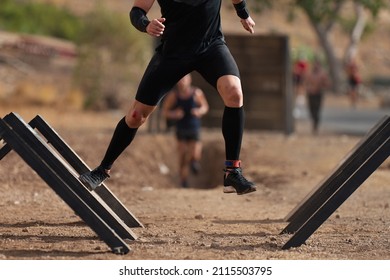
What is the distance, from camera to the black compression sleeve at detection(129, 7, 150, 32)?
296 inches

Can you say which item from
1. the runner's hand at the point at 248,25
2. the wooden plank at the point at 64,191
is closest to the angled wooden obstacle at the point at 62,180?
the wooden plank at the point at 64,191

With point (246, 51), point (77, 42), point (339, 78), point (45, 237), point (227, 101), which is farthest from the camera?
point (339, 78)

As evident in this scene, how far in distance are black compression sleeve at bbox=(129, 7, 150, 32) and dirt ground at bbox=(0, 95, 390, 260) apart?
4.84ft

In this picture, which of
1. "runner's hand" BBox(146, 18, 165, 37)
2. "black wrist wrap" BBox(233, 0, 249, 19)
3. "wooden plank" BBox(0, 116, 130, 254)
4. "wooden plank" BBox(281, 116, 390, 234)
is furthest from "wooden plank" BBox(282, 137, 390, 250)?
"runner's hand" BBox(146, 18, 165, 37)

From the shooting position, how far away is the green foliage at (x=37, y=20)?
43.8 m

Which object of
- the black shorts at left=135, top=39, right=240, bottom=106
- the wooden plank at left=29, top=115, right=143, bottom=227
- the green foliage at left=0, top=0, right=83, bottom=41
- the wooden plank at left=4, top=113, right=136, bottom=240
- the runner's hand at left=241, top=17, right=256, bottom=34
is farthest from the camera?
the green foliage at left=0, top=0, right=83, bottom=41

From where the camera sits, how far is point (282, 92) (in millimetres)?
21469

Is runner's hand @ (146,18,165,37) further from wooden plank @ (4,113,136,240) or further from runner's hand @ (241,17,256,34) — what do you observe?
wooden plank @ (4,113,136,240)

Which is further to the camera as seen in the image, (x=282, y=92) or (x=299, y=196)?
(x=282, y=92)

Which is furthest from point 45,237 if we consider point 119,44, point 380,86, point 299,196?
point 380,86

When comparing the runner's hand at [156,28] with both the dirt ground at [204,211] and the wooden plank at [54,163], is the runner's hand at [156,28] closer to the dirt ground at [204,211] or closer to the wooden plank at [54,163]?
the wooden plank at [54,163]

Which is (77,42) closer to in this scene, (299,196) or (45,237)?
(299,196)

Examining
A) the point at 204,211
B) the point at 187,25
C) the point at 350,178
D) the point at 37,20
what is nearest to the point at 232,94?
the point at 187,25

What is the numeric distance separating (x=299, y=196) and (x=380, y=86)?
34018mm
